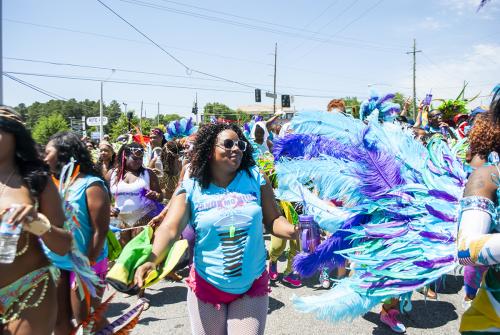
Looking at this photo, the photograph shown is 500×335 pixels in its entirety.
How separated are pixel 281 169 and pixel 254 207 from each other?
0.85 m

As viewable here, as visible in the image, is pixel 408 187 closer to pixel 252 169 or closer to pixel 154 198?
pixel 252 169

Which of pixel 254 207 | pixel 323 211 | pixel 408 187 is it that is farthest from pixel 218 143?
pixel 408 187

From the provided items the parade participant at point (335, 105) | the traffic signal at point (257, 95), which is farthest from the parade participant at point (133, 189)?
the traffic signal at point (257, 95)

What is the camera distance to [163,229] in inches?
86.9

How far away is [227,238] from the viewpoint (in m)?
2.33

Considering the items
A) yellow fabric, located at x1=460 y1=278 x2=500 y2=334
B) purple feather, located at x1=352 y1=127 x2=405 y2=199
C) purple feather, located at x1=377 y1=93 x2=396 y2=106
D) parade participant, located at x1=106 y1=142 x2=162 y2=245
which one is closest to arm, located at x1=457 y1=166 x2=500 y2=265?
yellow fabric, located at x1=460 y1=278 x2=500 y2=334

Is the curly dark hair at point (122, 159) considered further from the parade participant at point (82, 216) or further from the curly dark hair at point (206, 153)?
the curly dark hair at point (206, 153)

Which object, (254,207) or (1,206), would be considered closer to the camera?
(1,206)

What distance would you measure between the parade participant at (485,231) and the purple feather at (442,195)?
0.40 metres

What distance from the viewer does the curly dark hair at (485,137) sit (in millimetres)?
1871

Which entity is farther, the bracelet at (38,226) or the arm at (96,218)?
the arm at (96,218)

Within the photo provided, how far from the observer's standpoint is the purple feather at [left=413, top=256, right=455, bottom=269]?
2150 mm

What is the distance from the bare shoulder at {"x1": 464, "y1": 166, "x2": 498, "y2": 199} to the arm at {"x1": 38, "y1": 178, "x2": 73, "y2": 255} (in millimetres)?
1936

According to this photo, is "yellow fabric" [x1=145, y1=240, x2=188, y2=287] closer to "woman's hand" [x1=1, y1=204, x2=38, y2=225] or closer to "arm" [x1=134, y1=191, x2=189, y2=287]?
"arm" [x1=134, y1=191, x2=189, y2=287]
